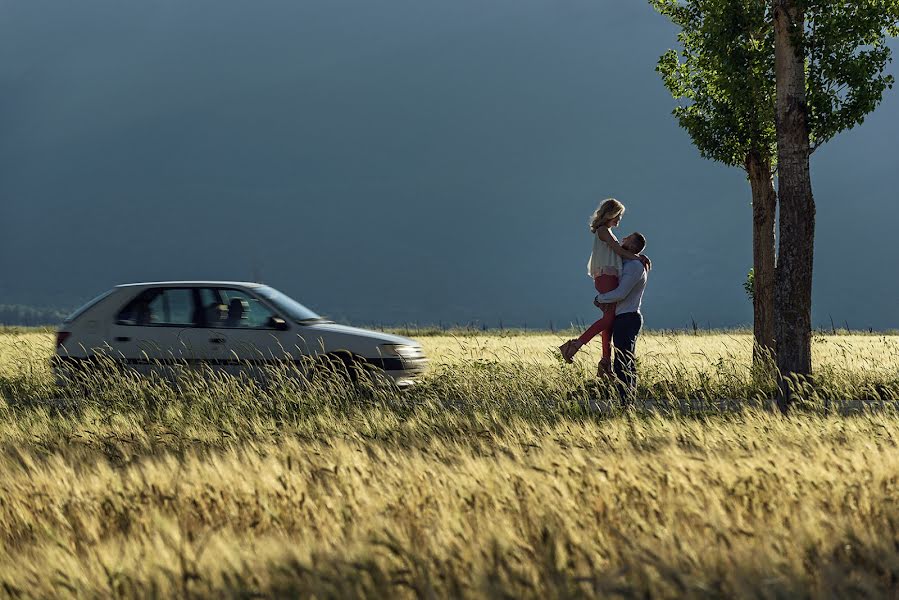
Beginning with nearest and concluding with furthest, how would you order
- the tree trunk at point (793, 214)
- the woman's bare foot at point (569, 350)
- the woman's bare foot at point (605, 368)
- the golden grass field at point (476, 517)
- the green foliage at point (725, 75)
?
the golden grass field at point (476, 517)
the woman's bare foot at point (605, 368)
the woman's bare foot at point (569, 350)
the tree trunk at point (793, 214)
the green foliage at point (725, 75)

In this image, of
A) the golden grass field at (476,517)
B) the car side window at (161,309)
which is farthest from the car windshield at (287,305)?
the golden grass field at (476,517)

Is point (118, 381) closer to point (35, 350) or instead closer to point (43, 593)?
point (35, 350)

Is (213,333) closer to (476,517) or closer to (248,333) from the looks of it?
(248,333)

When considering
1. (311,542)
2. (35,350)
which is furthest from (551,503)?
(35,350)

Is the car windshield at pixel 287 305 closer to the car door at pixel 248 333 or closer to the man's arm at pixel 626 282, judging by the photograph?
the car door at pixel 248 333

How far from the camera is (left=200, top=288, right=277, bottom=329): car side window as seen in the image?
492 inches

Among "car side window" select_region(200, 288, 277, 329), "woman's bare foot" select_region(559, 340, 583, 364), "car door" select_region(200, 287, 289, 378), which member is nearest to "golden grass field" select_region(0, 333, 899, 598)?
"woman's bare foot" select_region(559, 340, 583, 364)

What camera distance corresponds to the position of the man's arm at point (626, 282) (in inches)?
445

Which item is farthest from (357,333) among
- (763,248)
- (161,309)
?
(763,248)

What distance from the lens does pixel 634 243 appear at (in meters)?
11.6

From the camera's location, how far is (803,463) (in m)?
5.04

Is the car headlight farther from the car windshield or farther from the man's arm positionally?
the man's arm

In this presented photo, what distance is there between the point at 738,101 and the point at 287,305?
336 inches

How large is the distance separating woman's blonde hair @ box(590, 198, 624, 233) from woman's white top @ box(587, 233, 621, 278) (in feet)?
0.66
